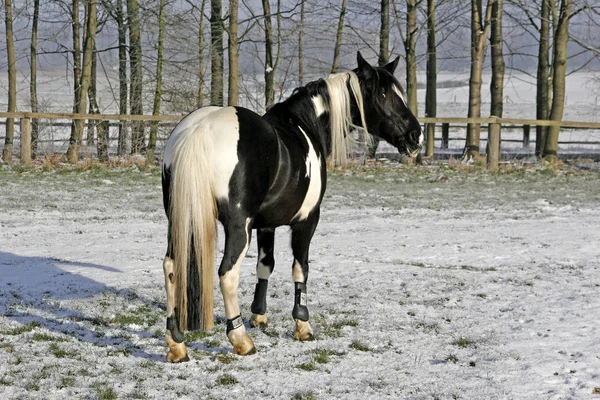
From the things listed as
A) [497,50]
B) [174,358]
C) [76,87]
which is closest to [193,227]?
[174,358]

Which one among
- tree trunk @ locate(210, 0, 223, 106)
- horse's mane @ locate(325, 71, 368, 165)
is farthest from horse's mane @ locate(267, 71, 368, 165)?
tree trunk @ locate(210, 0, 223, 106)

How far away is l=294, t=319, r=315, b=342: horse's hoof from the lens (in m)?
5.09

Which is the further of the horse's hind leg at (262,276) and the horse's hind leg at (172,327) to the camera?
the horse's hind leg at (262,276)

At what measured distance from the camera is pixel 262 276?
18.0 ft

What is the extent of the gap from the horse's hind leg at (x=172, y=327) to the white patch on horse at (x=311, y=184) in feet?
3.49

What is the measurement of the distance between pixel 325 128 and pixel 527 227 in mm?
5638

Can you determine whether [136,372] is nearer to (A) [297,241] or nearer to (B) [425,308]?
(A) [297,241]

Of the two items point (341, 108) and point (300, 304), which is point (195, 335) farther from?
point (341, 108)

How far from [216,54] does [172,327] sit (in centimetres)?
1798

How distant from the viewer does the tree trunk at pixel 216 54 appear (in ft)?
70.4

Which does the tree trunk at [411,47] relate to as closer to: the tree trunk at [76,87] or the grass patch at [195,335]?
the tree trunk at [76,87]

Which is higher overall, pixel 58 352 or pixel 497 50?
pixel 497 50

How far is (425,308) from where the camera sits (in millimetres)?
5914

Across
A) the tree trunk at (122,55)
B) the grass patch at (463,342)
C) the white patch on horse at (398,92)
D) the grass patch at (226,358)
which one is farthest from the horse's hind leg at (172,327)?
the tree trunk at (122,55)
